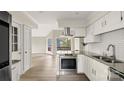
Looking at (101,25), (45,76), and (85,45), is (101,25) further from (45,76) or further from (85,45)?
(85,45)

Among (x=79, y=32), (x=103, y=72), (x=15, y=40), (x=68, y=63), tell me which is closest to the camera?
(x=103, y=72)

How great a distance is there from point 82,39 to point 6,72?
4.56m

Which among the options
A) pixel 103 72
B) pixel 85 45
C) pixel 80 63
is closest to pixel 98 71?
pixel 103 72

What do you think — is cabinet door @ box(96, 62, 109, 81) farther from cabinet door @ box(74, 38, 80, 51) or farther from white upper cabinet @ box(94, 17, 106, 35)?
cabinet door @ box(74, 38, 80, 51)

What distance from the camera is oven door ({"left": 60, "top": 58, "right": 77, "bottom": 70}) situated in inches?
180

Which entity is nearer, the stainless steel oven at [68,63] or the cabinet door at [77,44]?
the stainless steel oven at [68,63]

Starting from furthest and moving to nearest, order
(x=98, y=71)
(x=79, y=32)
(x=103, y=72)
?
(x=79, y=32), (x=98, y=71), (x=103, y=72)

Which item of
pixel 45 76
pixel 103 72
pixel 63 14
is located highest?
pixel 63 14

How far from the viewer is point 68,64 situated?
15.1 feet

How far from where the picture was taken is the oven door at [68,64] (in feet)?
15.0

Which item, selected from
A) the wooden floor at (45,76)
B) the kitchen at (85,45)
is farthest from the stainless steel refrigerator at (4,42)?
the wooden floor at (45,76)

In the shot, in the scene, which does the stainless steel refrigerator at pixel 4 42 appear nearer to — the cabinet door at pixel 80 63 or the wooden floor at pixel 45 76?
the wooden floor at pixel 45 76
